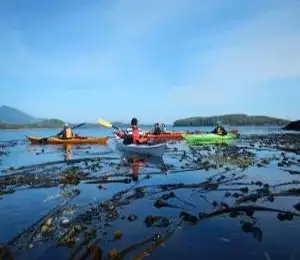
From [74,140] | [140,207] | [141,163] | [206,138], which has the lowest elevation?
[140,207]

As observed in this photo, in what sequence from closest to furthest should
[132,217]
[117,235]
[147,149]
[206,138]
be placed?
[117,235] → [132,217] → [147,149] → [206,138]

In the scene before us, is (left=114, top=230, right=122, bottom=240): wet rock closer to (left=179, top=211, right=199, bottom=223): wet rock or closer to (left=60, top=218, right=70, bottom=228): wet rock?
(left=60, top=218, right=70, bottom=228): wet rock

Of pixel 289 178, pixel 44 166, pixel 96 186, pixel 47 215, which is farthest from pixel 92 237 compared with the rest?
pixel 44 166

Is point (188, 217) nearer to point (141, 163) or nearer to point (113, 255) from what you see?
point (113, 255)

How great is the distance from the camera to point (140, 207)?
14.9 meters

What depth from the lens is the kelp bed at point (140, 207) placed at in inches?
410

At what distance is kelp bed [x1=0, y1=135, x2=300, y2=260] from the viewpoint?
1042 cm

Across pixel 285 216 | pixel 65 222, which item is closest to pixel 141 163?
pixel 65 222

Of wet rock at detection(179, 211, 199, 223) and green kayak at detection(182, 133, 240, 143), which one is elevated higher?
green kayak at detection(182, 133, 240, 143)

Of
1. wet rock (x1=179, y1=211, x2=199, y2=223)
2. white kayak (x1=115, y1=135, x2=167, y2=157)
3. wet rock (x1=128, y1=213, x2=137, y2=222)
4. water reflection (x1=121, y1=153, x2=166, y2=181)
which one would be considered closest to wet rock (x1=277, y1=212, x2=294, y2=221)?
wet rock (x1=179, y1=211, x2=199, y2=223)

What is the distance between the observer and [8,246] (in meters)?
10.7

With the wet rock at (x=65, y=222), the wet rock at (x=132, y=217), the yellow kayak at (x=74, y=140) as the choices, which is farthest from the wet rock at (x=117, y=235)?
the yellow kayak at (x=74, y=140)

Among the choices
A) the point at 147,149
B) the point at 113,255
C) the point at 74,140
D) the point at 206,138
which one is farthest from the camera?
the point at 206,138

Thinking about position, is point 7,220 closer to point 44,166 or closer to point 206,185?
point 206,185
